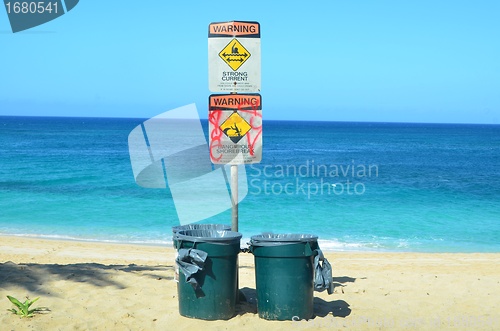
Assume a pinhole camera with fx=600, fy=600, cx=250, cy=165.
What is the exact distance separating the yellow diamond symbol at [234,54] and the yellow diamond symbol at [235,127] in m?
0.56

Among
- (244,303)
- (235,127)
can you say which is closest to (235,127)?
(235,127)

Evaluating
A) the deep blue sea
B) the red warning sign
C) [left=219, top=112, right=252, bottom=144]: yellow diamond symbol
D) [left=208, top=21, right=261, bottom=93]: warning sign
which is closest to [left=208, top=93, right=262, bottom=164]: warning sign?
[left=219, top=112, right=252, bottom=144]: yellow diamond symbol

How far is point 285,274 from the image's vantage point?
221 inches

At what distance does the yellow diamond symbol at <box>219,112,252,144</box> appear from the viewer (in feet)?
21.7

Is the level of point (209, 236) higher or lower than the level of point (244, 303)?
higher

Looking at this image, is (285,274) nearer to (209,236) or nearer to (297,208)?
(209,236)

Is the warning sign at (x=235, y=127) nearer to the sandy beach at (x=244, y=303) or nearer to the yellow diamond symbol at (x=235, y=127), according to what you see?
the yellow diamond symbol at (x=235, y=127)

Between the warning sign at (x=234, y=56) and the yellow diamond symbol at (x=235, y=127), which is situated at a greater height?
the warning sign at (x=234, y=56)

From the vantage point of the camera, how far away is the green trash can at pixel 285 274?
5.55 m

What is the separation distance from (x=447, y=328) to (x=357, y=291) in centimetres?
153

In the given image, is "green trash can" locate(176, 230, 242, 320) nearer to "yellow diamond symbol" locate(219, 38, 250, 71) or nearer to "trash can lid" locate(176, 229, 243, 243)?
"trash can lid" locate(176, 229, 243, 243)

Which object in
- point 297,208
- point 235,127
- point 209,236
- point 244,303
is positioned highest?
point 235,127

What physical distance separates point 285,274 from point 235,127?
1841mm

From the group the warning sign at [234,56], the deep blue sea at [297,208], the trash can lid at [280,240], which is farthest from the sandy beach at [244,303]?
the deep blue sea at [297,208]
